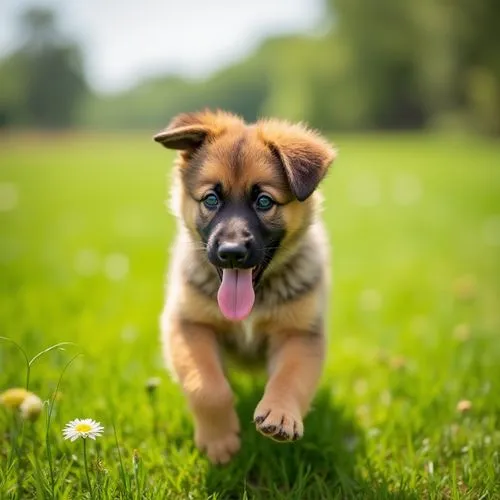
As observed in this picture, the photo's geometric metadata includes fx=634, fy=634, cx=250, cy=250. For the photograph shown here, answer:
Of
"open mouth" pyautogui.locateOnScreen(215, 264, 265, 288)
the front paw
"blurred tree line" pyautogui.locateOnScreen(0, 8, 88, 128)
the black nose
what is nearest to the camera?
the front paw

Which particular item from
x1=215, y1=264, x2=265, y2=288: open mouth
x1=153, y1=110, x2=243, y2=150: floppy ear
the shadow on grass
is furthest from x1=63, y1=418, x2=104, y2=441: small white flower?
x1=153, y1=110, x2=243, y2=150: floppy ear

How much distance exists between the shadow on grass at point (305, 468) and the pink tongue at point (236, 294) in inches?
22.0

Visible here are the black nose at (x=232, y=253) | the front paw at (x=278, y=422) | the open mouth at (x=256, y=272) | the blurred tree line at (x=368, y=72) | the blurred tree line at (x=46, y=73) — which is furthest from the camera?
the blurred tree line at (x=46, y=73)

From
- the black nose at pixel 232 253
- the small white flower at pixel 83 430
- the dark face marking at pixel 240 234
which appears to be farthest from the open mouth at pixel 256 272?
the small white flower at pixel 83 430

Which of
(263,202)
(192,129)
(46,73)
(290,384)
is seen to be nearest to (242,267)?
(263,202)

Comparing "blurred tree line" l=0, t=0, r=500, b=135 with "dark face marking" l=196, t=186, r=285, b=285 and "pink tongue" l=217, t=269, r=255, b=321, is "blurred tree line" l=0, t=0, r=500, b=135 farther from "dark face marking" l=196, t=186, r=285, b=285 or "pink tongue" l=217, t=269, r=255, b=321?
"pink tongue" l=217, t=269, r=255, b=321

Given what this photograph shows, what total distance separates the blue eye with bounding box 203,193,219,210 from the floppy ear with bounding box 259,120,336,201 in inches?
13.5

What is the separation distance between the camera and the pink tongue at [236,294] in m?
2.68

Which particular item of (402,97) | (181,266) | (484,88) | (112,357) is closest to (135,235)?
(112,357)

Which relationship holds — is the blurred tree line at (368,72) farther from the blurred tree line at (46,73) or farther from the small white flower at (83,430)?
the small white flower at (83,430)

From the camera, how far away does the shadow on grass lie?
2338 millimetres

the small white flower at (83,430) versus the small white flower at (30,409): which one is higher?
the small white flower at (30,409)

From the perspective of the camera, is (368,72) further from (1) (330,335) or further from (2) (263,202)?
(2) (263,202)

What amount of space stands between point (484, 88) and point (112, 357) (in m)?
35.2
